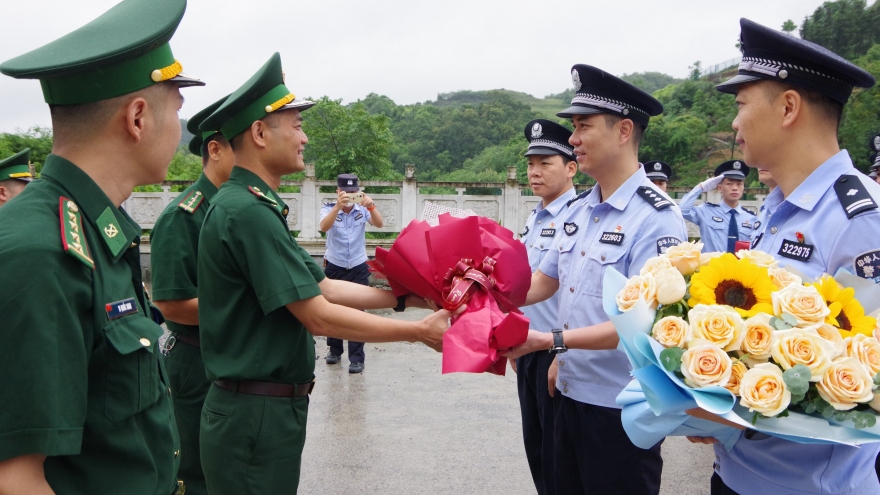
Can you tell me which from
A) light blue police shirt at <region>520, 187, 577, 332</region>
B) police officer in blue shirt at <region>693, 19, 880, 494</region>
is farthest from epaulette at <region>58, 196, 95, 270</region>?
light blue police shirt at <region>520, 187, 577, 332</region>

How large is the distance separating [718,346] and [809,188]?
73cm

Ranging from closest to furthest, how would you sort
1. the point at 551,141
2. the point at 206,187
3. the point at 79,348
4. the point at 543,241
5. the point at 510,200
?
the point at 79,348
the point at 206,187
the point at 543,241
the point at 551,141
the point at 510,200

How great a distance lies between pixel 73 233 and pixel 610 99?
2.16m

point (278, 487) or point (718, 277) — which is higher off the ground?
point (718, 277)

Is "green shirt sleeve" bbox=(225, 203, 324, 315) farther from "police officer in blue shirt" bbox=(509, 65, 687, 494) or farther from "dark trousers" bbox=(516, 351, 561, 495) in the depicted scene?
"dark trousers" bbox=(516, 351, 561, 495)

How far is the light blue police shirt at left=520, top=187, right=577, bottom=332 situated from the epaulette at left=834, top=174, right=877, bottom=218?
1.75m

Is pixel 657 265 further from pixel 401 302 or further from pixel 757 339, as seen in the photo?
pixel 401 302

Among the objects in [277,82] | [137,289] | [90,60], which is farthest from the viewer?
[277,82]

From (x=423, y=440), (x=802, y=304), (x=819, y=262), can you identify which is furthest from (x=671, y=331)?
(x=423, y=440)

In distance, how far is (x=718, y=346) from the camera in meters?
1.33

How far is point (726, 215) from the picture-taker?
807cm

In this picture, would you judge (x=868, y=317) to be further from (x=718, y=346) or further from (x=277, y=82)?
(x=277, y=82)

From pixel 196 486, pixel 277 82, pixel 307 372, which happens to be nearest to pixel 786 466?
pixel 307 372

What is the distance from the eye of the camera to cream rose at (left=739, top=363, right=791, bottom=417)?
1258mm
